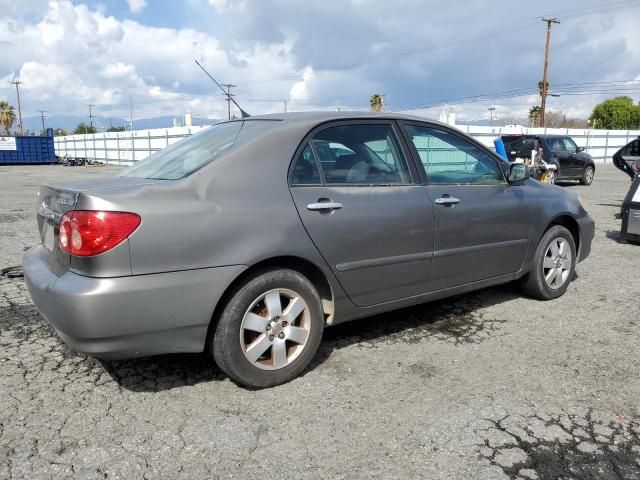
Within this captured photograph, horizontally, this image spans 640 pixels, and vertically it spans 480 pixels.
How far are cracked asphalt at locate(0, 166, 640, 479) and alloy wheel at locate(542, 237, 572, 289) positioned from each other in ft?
1.80

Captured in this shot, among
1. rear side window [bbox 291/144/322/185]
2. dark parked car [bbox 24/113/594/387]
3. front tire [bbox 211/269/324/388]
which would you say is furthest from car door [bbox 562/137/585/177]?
front tire [bbox 211/269/324/388]

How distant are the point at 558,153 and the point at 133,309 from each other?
16.9 m

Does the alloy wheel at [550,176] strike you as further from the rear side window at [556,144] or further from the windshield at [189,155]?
the windshield at [189,155]

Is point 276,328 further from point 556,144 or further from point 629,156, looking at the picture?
point 556,144

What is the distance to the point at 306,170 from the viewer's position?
3271mm

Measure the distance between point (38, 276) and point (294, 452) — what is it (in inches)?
67.1

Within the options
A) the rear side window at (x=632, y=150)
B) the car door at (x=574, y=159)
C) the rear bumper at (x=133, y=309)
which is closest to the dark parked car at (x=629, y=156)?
the rear side window at (x=632, y=150)

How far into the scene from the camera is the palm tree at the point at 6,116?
79.4m

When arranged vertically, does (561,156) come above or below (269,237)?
above

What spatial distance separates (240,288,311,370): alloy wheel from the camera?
301cm

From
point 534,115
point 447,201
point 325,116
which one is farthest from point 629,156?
point 534,115

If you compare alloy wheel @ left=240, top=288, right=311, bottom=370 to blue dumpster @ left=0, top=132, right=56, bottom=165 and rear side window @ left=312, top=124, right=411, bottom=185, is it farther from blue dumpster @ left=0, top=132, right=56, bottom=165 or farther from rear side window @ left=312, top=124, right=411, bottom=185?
blue dumpster @ left=0, top=132, right=56, bottom=165

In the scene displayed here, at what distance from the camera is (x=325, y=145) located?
342 centimetres

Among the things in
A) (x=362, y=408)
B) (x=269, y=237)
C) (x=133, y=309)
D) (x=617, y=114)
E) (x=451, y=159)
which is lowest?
(x=362, y=408)
